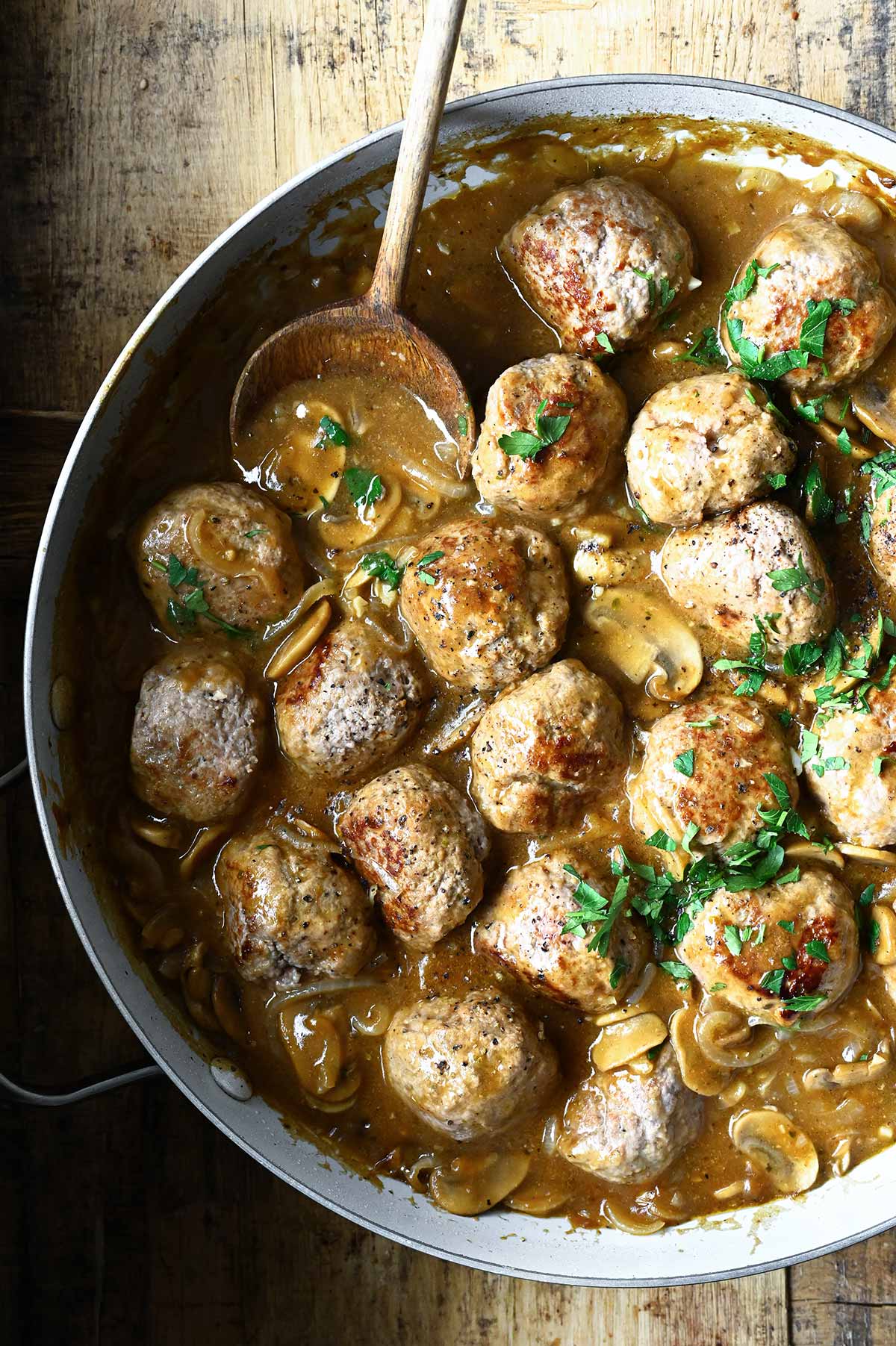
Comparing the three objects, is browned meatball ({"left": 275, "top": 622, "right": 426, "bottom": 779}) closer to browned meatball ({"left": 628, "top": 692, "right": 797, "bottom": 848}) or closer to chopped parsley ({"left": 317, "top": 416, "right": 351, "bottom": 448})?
chopped parsley ({"left": 317, "top": 416, "right": 351, "bottom": 448})

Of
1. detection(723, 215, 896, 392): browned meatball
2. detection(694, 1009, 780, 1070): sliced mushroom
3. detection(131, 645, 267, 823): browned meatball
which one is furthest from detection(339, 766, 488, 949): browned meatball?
detection(723, 215, 896, 392): browned meatball

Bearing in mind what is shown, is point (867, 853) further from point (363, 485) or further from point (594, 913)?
point (363, 485)

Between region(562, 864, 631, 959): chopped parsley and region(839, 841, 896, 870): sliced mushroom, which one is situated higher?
region(839, 841, 896, 870): sliced mushroom

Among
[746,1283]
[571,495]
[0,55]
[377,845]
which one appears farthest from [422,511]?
[746,1283]

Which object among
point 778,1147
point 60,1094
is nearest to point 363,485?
point 60,1094

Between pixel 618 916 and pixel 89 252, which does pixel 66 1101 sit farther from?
pixel 89 252

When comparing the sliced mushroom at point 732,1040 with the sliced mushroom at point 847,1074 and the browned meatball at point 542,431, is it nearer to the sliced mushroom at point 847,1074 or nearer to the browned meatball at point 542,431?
the sliced mushroom at point 847,1074
